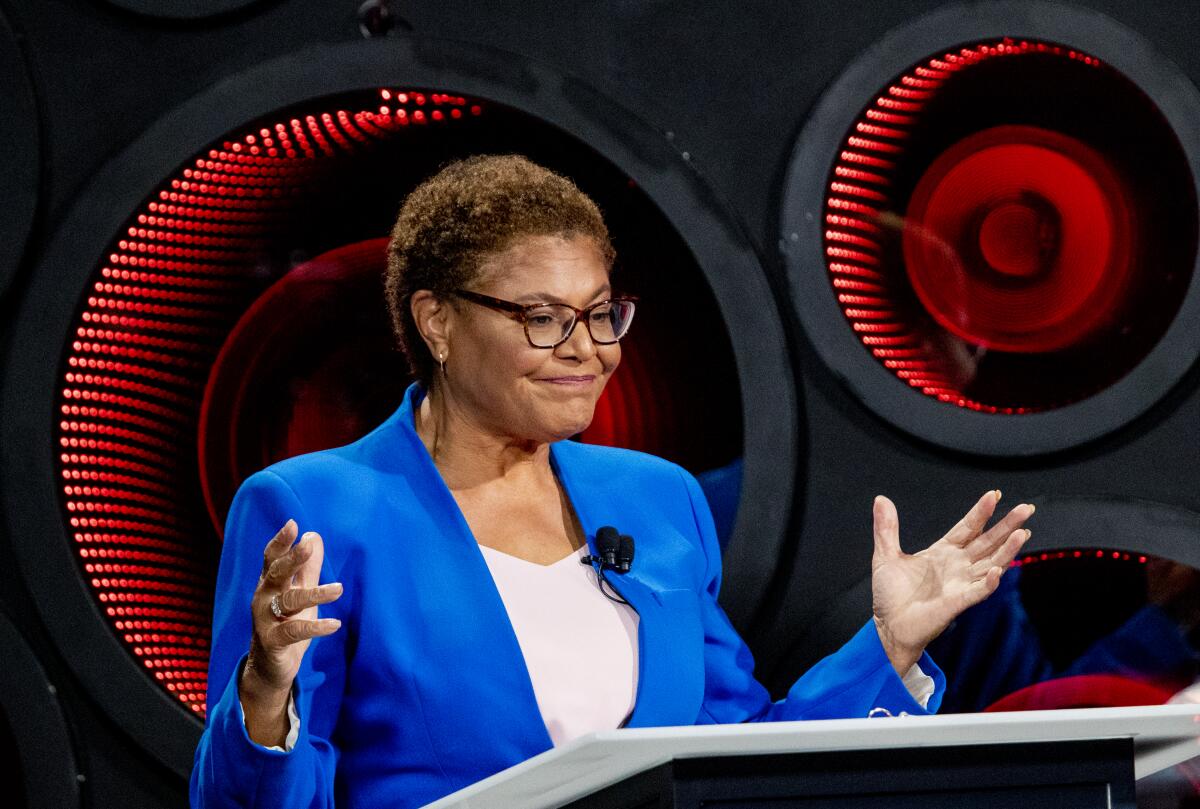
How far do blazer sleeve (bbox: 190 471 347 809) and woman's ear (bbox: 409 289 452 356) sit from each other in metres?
0.23

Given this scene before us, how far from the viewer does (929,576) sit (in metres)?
1.32

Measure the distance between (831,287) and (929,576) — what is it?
17.8 inches

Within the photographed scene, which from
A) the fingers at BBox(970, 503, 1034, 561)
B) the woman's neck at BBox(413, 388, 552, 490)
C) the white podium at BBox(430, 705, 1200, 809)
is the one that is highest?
the woman's neck at BBox(413, 388, 552, 490)

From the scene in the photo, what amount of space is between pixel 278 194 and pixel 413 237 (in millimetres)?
312

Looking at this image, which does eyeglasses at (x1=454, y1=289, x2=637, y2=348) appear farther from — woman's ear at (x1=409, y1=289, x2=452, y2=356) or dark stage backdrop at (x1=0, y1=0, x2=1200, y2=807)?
dark stage backdrop at (x1=0, y1=0, x2=1200, y2=807)

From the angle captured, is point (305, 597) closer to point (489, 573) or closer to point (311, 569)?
point (311, 569)

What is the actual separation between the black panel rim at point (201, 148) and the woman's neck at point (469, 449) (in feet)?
1.00

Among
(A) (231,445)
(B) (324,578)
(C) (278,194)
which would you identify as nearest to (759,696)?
(B) (324,578)

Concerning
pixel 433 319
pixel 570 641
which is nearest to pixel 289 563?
pixel 570 641

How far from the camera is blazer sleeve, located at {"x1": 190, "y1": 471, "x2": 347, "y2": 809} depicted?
3.68 feet

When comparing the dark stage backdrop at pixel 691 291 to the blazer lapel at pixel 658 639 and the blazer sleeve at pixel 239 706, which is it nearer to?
the blazer lapel at pixel 658 639

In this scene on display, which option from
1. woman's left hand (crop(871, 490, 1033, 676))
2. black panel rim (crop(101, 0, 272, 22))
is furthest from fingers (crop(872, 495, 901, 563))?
black panel rim (crop(101, 0, 272, 22))

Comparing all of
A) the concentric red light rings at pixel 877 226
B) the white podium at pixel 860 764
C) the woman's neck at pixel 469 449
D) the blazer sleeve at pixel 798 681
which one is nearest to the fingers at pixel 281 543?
the white podium at pixel 860 764

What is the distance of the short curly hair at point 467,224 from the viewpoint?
1.42 m
